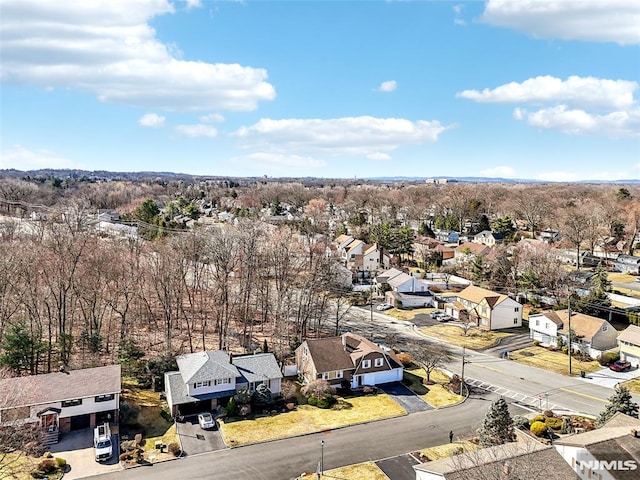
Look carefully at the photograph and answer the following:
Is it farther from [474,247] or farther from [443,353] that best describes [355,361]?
[474,247]

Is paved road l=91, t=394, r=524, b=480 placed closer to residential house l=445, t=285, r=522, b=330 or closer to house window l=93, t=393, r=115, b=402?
house window l=93, t=393, r=115, b=402

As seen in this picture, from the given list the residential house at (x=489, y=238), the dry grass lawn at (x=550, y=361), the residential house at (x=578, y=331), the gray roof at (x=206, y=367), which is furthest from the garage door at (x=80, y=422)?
the residential house at (x=489, y=238)

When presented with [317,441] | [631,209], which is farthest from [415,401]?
[631,209]

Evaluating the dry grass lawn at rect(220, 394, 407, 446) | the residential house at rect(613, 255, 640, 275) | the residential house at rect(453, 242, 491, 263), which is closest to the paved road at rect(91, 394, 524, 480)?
the dry grass lawn at rect(220, 394, 407, 446)

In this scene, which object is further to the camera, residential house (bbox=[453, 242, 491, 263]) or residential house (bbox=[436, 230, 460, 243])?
residential house (bbox=[436, 230, 460, 243])

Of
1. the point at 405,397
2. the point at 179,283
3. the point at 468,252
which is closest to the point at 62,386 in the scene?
the point at 179,283

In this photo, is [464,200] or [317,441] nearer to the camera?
[317,441]

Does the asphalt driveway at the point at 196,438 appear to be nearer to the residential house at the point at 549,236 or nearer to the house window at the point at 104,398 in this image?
the house window at the point at 104,398
